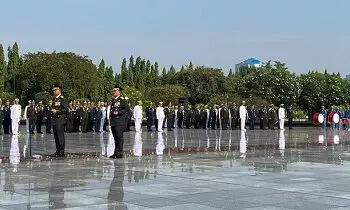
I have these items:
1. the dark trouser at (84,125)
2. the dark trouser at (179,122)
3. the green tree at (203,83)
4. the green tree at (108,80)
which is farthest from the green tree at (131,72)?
the dark trouser at (84,125)

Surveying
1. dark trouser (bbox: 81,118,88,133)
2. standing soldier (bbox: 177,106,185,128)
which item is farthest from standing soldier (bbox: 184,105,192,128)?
dark trouser (bbox: 81,118,88,133)

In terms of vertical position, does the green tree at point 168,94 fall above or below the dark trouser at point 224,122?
above

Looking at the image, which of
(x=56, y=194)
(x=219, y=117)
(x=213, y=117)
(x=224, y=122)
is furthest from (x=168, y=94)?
(x=56, y=194)

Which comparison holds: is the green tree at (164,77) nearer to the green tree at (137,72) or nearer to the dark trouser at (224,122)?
the green tree at (137,72)

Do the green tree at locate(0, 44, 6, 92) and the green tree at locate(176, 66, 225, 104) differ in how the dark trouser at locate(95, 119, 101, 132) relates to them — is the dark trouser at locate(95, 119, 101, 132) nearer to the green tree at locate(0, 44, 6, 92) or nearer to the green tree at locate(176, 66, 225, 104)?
the green tree at locate(176, 66, 225, 104)

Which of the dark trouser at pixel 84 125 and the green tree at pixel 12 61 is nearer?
the dark trouser at pixel 84 125

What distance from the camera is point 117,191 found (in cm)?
838

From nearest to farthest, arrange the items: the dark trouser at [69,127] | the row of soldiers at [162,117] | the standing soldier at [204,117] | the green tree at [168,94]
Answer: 1. the row of soldiers at [162,117]
2. the dark trouser at [69,127]
3. the standing soldier at [204,117]
4. the green tree at [168,94]

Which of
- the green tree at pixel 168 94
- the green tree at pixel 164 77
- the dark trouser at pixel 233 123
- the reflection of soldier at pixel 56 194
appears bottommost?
the reflection of soldier at pixel 56 194

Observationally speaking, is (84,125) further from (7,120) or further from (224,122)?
(224,122)

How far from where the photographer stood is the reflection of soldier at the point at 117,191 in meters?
7.21

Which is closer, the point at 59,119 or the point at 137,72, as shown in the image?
the point at 59,119

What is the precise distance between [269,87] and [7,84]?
43.6 meters

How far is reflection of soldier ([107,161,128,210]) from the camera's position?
23.7 ft
